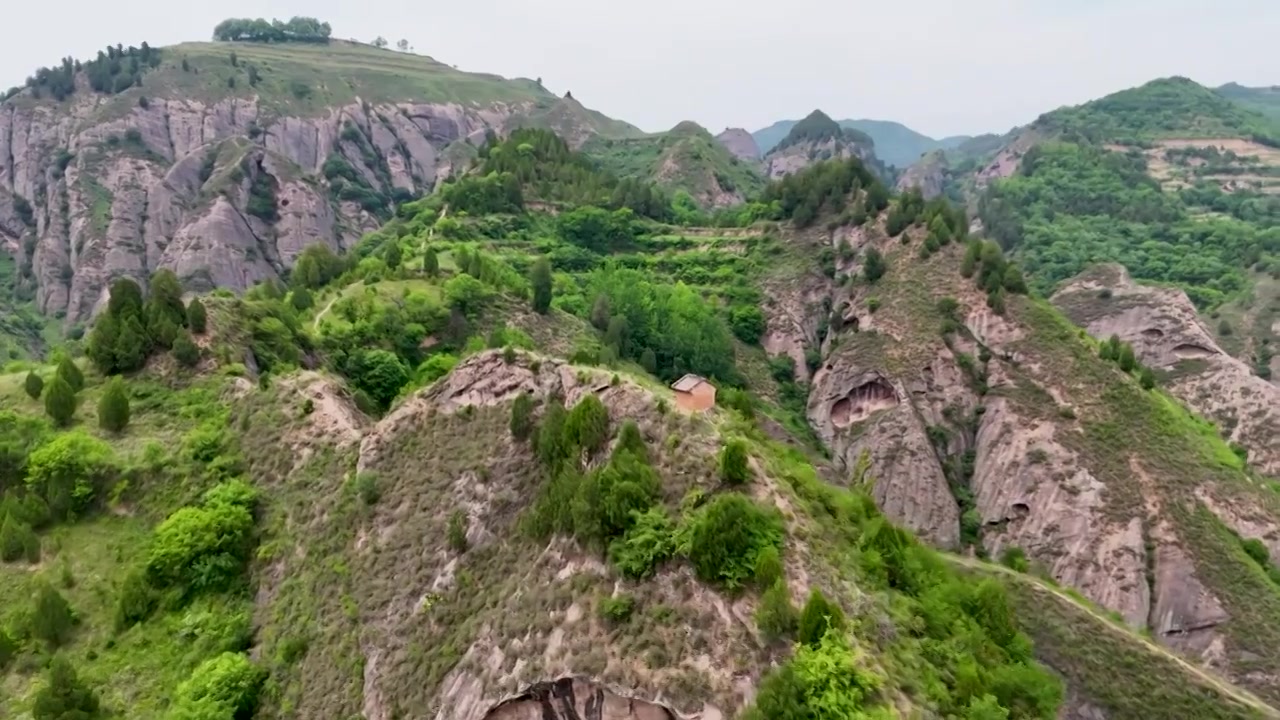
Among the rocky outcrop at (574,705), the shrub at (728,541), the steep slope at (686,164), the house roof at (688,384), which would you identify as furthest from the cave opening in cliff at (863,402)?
the steep slope at (686,164)

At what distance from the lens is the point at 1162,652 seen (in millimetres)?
40812

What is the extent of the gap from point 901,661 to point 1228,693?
89.4ft

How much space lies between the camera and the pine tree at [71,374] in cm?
4149

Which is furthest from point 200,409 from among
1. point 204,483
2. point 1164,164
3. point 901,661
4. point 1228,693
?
point 1164,164

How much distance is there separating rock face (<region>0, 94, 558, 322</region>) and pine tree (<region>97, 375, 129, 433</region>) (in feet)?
247

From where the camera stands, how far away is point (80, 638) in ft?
105

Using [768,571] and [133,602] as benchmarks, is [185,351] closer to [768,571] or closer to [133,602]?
[133,602]

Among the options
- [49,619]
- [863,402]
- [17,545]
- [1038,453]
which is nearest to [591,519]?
[49,619]

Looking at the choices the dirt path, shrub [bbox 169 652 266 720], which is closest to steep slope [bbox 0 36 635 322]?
shrub [bbox 169 652 266 720]

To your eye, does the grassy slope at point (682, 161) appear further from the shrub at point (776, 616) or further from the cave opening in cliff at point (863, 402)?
the shrub at point (776, 616)

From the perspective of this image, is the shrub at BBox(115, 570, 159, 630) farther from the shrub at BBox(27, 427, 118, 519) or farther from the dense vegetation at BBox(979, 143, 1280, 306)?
the dense vegetation at BBox(979, 143, 1280, 306)

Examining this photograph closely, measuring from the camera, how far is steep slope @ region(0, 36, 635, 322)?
11688 cm

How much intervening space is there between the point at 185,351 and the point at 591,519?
28915 millimetres

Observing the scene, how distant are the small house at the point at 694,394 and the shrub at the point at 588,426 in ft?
10.3
